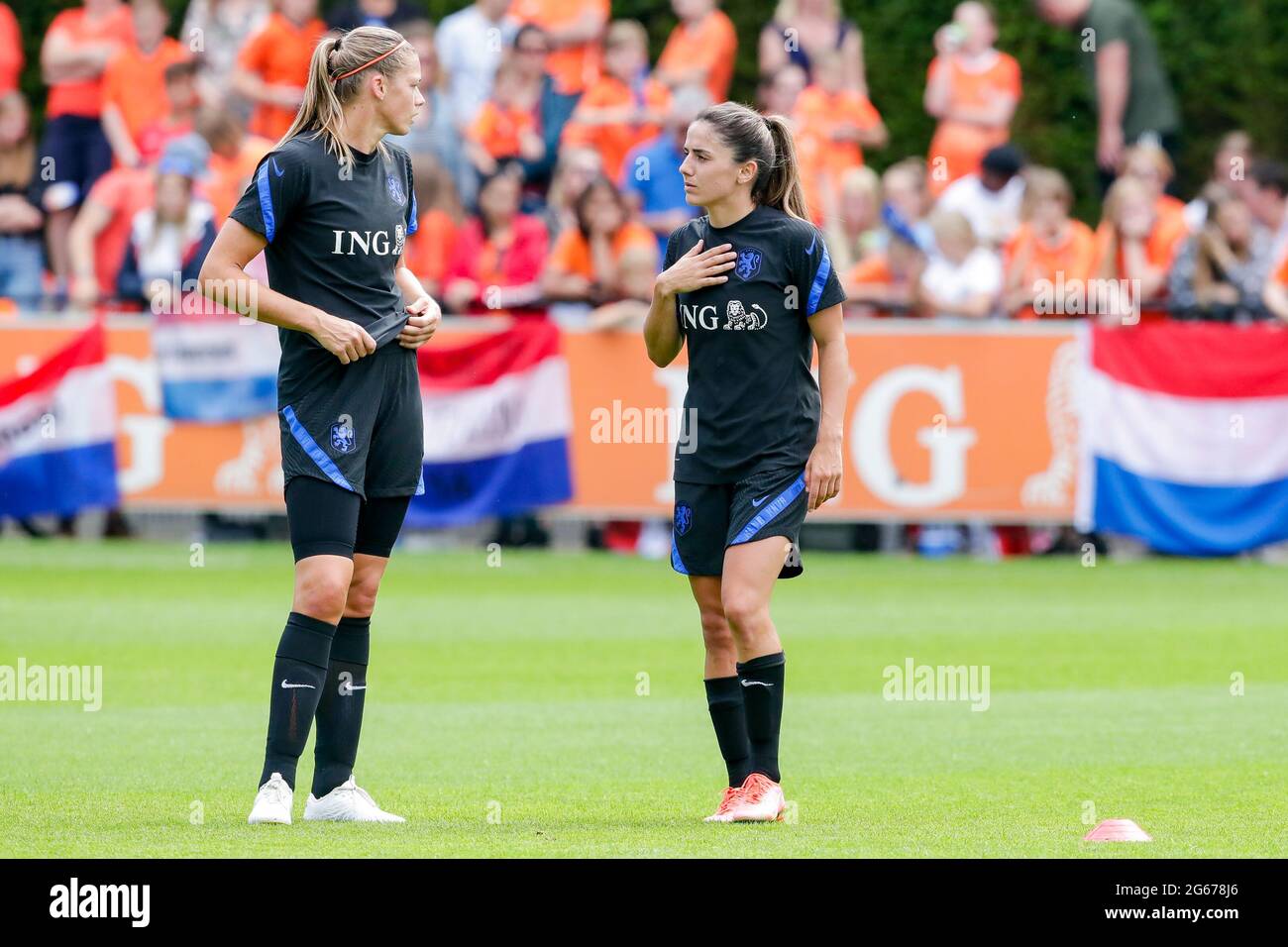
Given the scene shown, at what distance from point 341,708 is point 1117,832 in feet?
8.41

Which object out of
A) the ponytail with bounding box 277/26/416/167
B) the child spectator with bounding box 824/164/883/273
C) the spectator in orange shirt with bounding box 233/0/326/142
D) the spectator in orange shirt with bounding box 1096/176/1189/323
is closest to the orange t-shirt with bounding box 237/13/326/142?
the spectator in orange shirt with bounding box 233/0/326/142

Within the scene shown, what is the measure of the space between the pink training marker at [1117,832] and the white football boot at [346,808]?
221 cm

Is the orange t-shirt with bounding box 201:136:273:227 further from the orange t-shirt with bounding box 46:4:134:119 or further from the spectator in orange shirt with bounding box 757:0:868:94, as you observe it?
the spectator in orange shirt with bounding box 757:0:868:94

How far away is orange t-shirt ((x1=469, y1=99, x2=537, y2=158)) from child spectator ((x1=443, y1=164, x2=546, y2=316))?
1189 mm

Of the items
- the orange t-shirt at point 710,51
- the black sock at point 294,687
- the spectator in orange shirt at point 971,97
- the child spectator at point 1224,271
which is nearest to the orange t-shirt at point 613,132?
the orange t-shirt at point 710,51

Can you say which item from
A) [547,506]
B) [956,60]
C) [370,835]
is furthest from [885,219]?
[370,835]

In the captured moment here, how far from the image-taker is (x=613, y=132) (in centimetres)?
1991

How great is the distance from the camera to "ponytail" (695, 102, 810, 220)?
7.59 m

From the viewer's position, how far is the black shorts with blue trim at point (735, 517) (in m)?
7.52

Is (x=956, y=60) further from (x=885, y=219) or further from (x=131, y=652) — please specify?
(x=131, y=652)

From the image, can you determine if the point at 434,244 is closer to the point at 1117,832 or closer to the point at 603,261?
the point at 603,261

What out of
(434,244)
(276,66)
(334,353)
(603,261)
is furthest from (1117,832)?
(276,66)

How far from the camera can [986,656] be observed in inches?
489
